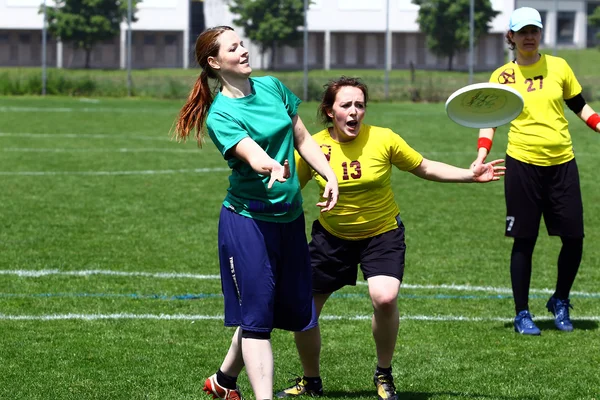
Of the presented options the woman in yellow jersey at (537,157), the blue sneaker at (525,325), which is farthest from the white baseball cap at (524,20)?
the blue sneaker at (525,325)

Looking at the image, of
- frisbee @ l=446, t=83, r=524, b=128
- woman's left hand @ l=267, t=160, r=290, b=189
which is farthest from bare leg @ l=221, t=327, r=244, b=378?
frisbee @ l=446, t=83, r=524, b=128

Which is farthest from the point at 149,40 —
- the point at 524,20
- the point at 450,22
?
the point at 524,20

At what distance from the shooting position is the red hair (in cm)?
498

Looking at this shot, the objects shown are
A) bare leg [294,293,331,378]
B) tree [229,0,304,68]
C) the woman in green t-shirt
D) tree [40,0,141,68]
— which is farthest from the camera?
tree [40,0,141,68]

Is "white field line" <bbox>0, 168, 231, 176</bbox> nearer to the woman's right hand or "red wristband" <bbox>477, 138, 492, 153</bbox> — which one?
"red wristband" <bbox>477, 138, 492, 153</bbox>

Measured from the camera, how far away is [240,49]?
194 inches

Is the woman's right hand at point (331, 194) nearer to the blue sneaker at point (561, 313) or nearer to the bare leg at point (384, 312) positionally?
the bare leg at point (384, 312)

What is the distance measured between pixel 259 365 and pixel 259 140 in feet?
3.35

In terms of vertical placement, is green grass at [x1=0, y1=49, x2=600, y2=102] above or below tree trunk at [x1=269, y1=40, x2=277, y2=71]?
below

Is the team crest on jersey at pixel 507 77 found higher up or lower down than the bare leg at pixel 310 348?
higher up

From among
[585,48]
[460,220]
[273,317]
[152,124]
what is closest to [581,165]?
[460,220]

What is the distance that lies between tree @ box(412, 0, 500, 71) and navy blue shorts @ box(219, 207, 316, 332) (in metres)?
34.2

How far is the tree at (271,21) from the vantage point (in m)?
37.5

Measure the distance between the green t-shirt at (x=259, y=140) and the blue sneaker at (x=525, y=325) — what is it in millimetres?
2987
